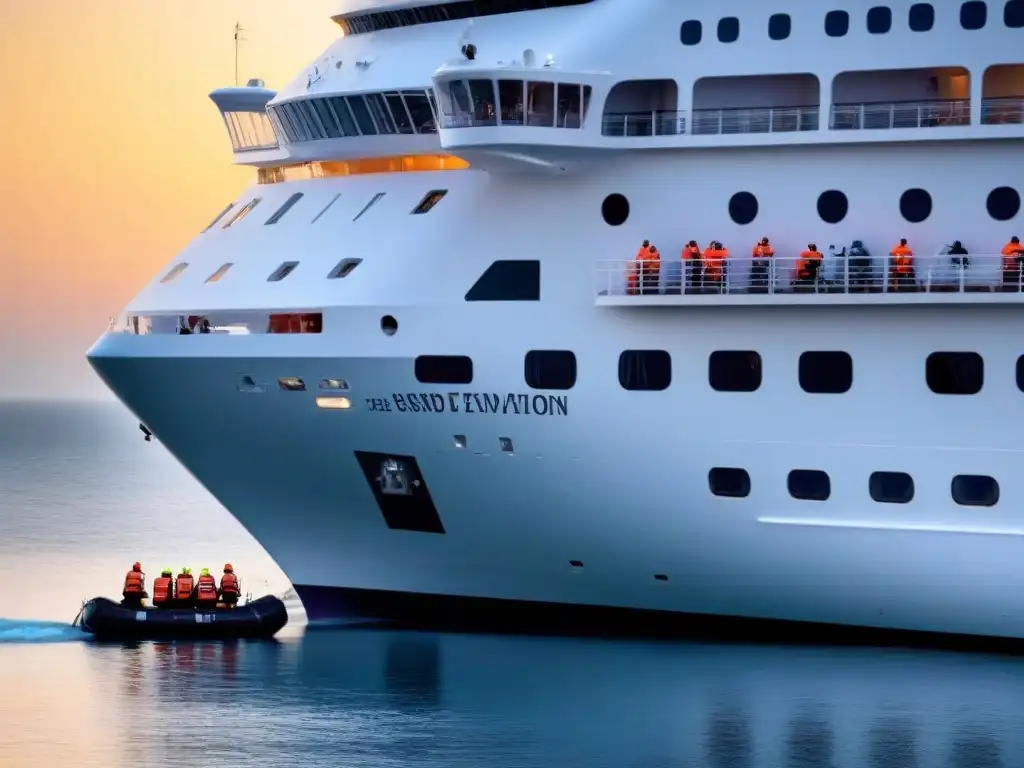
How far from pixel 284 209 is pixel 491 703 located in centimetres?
964

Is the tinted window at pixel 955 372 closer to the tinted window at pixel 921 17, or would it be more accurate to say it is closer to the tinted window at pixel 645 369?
the tinted window at pixel 645 369

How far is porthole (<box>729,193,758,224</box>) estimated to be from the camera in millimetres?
31031

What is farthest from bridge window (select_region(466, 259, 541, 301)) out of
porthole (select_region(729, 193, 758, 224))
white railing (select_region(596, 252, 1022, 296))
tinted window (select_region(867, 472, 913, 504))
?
tinted window (select_region(867, 472, 913, 504))

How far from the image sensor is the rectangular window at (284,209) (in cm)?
3425

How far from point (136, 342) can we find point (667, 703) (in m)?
10.4

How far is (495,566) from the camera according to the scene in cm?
3206

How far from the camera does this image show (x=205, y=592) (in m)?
34.6

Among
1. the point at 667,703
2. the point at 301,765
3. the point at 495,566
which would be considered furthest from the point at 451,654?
the point at 301,765

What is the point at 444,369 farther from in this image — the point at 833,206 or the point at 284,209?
the point at 833,206

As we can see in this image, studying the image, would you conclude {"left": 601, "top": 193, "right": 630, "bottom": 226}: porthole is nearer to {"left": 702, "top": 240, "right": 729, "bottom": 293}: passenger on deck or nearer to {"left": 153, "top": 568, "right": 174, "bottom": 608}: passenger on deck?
{"left": 702, "top": 240, "right": 729, "bottom": 293}: passenger on deck

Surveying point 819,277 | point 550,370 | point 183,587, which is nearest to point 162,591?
point 183,587

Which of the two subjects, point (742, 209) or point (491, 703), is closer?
point (491, 703)

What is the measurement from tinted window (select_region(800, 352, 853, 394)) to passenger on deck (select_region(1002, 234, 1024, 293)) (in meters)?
2.48

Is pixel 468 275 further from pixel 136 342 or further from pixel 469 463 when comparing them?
pixel 136 342
